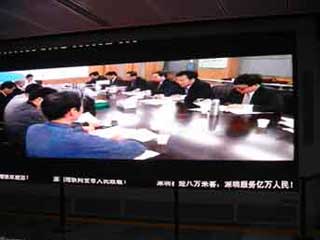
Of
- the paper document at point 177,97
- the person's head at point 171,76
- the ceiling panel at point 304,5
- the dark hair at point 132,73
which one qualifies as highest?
the ceiling panel at point 304,5

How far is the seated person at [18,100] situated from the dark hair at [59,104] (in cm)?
22

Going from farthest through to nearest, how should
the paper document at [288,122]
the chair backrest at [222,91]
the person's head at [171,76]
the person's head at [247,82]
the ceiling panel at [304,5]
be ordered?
the person's head at [171,76], the chair backrest at [222,91], the person's head at [247,82], the paper document at [288,122], the ceiling panel at [304,5]

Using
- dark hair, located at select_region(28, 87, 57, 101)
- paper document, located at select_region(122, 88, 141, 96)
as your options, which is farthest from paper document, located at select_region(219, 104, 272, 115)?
dark hair, located at select_region(28, 87, 57, 101)

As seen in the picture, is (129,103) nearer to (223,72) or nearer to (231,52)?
(223,72)

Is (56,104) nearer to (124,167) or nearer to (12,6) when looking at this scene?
(124,167)

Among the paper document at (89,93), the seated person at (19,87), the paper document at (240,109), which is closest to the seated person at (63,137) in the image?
the paper document at (89,93)

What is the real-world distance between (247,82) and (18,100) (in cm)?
274

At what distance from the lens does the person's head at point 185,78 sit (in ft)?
16.0

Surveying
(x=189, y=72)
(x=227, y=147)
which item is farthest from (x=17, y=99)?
(x=227, y=147)

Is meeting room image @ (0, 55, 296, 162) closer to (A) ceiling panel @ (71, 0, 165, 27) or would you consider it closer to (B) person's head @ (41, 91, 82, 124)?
(B) person's head @ (41, 91, 82, 124)

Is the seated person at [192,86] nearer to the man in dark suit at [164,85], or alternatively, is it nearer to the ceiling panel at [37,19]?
the man in dark suit at [164,85]

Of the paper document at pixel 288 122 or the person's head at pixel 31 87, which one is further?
the person's head at pixel 31 87

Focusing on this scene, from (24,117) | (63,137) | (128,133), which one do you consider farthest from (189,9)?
(24,117)

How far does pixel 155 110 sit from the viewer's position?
5.09 meters
